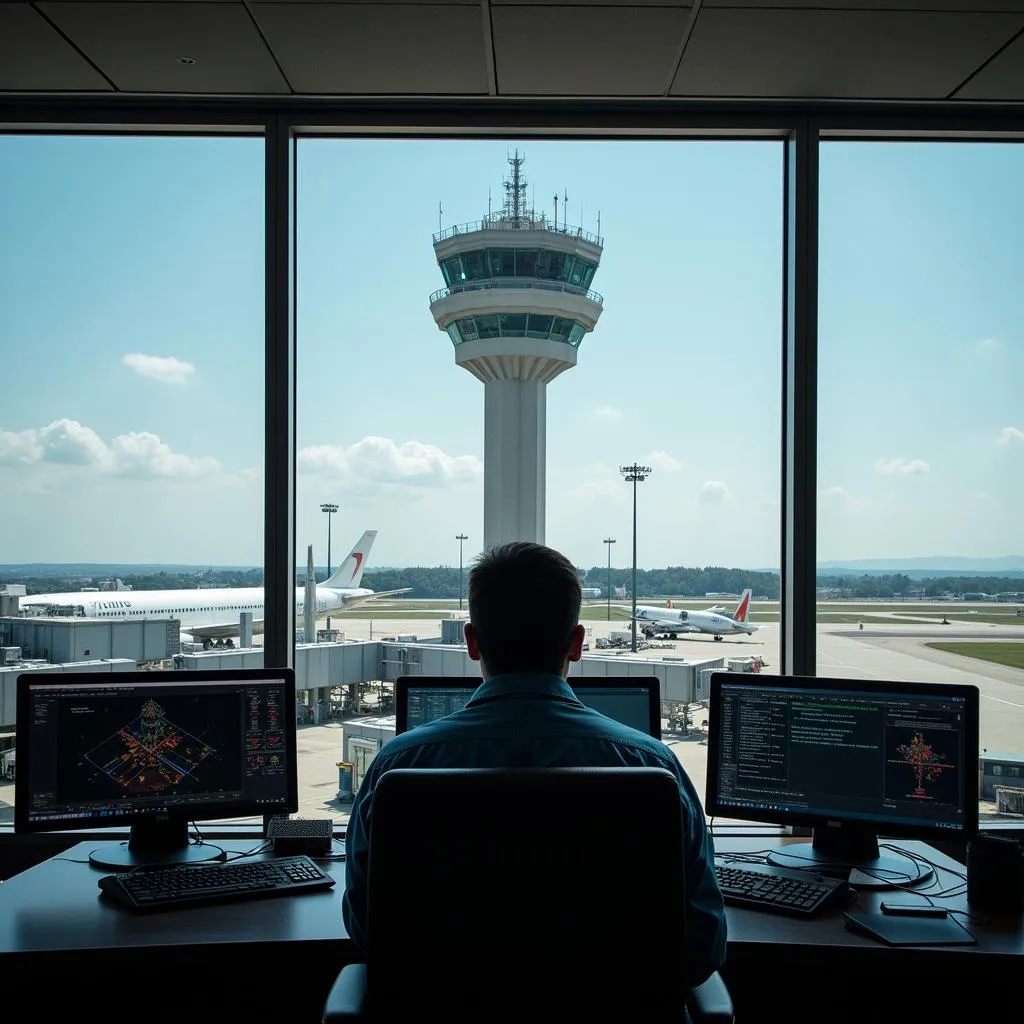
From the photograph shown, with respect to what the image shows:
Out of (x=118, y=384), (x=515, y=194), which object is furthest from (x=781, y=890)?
(x=515, y=194)

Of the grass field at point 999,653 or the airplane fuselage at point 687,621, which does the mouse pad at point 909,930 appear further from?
the airplane fuselage at point 687,621

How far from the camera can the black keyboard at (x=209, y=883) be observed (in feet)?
6.18

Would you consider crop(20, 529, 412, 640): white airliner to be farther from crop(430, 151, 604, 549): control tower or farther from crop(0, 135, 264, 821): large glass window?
crop(430, 151, 604, 549): control tower

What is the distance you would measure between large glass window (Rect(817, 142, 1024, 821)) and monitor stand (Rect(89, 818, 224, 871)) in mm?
1931

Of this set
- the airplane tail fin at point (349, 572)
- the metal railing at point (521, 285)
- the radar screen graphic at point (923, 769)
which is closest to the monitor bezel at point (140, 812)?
the radar screen graphic at point (923, 769)

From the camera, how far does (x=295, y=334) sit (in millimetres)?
2969

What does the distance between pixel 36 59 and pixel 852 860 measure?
10.1 feet

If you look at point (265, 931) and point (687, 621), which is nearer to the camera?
point (265, 931)

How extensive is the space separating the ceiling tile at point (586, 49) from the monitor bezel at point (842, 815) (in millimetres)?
1714

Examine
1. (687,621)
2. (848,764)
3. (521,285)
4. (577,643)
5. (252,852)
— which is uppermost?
(521,285)

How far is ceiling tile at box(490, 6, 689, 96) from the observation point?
7.91ft

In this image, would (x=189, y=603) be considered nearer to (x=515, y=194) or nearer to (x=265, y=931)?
(x=515, y=194)

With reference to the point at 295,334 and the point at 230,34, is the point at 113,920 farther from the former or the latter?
the point at 230,34

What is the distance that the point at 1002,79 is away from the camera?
2783 mm
